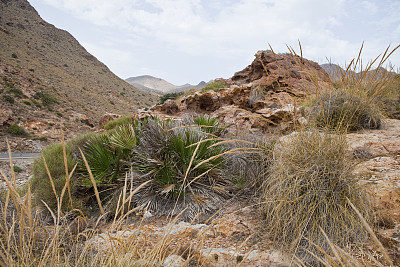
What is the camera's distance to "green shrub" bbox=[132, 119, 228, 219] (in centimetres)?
336

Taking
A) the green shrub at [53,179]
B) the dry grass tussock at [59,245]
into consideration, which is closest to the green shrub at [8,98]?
the green shrub at [53,179]

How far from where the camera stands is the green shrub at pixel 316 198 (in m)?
1.95

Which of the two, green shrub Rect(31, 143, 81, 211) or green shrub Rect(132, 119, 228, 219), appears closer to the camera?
green shrub Rect(132, 119, 228, 219)

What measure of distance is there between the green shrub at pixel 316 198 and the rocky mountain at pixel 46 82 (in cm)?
1716

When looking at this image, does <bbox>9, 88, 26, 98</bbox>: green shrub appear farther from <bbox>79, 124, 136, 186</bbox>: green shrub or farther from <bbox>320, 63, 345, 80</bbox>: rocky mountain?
<bbox>320, 63, 345, 80</bbox>: rocky mountain

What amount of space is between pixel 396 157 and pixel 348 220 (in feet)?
5.31

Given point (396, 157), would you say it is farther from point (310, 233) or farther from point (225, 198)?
point (225, 198)

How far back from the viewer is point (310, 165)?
214 centimetres

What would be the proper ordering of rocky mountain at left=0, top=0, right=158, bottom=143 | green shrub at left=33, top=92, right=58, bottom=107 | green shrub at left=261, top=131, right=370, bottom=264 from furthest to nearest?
green shrub at left=33, top=92, right=58, bottom=107
rocky mountain at left=0, top=0, right=158, bottom=143
green shrub at left=261, top=131, right=370, bottom=264

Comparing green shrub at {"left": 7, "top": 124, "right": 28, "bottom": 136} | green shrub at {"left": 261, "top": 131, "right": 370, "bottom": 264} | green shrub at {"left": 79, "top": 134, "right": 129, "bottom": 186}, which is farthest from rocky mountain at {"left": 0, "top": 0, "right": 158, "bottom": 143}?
green shrub at {"left": 261, "top": 131, "right": 370, "bottom": 264}

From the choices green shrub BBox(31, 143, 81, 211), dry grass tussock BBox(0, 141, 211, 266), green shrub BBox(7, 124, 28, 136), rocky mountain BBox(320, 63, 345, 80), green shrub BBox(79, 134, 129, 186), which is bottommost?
green shrub BBox(7, 124, 28, 136)

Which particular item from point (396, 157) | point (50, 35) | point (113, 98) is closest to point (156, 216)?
point (396, 157)

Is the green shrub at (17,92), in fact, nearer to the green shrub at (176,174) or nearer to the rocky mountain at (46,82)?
the rocky mountain at (46,82)

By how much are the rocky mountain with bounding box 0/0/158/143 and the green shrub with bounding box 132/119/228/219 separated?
1489 cm
